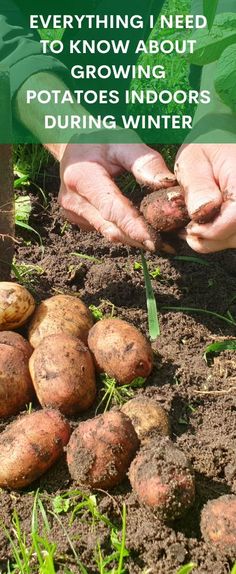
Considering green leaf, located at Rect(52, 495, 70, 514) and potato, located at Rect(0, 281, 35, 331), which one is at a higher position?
potato, located at Rect(0, 281, 35, 331)

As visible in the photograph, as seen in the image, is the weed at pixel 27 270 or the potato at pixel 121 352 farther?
Answer: the weed at pixel 27 270

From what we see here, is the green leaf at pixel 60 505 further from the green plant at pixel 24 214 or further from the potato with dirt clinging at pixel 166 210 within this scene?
the green plant at pixel 24 214

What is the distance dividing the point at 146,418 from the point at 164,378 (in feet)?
0.91

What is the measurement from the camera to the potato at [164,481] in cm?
181

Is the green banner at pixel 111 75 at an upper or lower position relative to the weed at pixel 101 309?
upper

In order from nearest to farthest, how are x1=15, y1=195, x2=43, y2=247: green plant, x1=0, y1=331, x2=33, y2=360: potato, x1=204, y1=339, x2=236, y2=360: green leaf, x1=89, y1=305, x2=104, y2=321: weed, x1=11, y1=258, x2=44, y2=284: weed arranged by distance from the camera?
x1=0, y1=331, x2=33, y2=360: potato → x1=204, y1=339, x2=236, y2=360: green leaf → x1=89, y1=305, x2=104, y2=321: weed → x1=11, y1=258, x2=44, y2=284: weed → x1=15, y1=195, x2=43, y2=247: green plant

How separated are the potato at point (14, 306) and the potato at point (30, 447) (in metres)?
0.40

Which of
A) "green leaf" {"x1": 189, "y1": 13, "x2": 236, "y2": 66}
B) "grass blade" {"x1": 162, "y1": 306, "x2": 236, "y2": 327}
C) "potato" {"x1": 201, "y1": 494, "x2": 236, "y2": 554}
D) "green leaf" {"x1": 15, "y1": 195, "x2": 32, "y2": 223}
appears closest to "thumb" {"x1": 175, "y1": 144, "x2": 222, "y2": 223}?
"green leaf" {"x1": 189, "y1": 13, "x2": 236, "y2": 66}

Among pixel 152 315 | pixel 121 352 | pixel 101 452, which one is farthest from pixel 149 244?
pixel 101 452

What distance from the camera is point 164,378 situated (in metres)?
2.32

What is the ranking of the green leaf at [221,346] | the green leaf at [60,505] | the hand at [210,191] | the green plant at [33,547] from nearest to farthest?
1. the green plant at [33,547]
2. the green leaf at [60,505]
3. the hand at [210,191]
4. the green leaf at [221,346]

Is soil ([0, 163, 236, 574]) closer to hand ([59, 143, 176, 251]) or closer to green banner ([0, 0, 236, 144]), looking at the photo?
hand ([59, 143, 176, 251])

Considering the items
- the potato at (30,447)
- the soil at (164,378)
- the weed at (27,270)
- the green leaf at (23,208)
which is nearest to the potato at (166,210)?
the soil at (164,378)

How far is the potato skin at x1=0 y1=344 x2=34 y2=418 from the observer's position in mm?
2162
